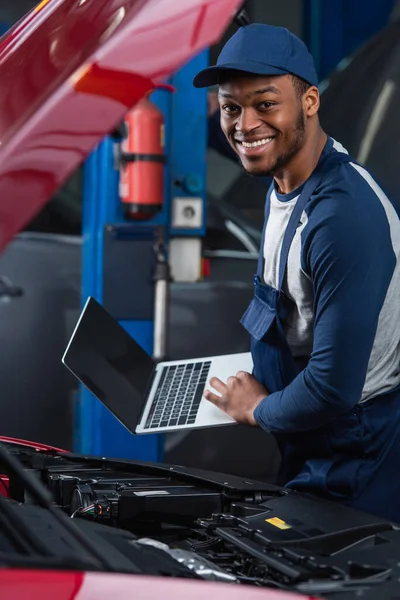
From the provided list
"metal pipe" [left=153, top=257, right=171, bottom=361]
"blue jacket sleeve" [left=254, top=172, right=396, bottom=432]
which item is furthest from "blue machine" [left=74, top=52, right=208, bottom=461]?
"blue jacket sleeve" [left=254, top=172, right=396, bottom=432]

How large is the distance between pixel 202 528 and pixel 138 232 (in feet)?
5.86

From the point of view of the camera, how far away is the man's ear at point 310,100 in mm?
1727

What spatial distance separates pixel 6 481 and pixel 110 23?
34.8 inches

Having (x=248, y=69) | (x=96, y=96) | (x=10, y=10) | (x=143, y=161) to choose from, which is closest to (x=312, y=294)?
(x=248, y=69)

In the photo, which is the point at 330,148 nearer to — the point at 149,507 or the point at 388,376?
the point at 388,376

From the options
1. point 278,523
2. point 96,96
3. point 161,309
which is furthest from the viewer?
point 161,309

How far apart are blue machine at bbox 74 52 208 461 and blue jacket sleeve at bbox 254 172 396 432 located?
1650mm

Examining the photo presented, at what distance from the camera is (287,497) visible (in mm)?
1662

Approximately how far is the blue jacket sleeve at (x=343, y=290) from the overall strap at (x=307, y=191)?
57 mm

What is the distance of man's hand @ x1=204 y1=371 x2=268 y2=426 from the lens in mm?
1858

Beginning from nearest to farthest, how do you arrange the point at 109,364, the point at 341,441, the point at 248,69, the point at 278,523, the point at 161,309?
1. the point at 278,523
2. the point at 248,69
3. the point at 341,441
4. the point at 109,364
5. the point at 161,309

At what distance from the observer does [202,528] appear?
1.67 m

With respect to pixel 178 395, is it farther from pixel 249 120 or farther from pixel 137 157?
pixel 137 157

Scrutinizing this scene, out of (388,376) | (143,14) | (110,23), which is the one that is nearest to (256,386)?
(388,376)
